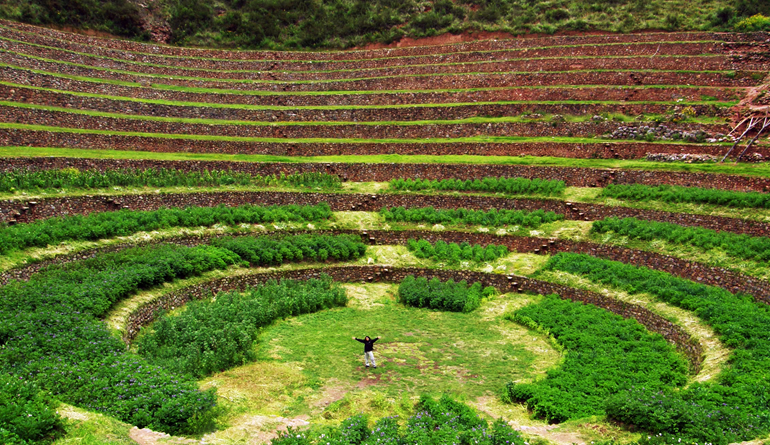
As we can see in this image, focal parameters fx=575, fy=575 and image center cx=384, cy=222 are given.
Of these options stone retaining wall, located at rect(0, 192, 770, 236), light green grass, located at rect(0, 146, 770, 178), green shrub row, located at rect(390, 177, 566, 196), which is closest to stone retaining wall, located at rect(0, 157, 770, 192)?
light green grass, located at rect(0, 146, 770, 178)

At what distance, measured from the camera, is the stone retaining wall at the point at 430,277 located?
18281 millimetres

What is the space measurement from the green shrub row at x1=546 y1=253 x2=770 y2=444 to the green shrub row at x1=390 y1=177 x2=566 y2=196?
462 inches

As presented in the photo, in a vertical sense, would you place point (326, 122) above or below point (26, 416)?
above

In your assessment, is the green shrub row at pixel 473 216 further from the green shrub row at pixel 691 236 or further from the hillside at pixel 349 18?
the hillside at pixel 349 18

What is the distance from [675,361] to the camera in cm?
1666

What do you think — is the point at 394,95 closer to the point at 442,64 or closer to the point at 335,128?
the point at 442,64

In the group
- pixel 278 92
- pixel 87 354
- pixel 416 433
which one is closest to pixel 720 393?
pixel 416 433

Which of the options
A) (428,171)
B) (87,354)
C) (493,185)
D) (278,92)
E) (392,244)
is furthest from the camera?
(278,92)

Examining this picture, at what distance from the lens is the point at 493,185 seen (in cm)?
3250

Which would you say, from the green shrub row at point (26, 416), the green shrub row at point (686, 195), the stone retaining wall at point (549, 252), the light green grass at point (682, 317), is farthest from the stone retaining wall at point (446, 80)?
the green shrub row at point (26, 416)

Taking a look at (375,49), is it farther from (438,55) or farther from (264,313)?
(264,313)

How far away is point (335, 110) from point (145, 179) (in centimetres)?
1804

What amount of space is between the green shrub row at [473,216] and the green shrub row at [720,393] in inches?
367

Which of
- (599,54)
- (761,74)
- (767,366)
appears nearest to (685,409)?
(767,366)
